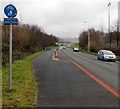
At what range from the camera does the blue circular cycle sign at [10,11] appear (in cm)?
645

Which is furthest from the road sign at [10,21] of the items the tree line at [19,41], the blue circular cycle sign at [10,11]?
the tree line at [19,41]

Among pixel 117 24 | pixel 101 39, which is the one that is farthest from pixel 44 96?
pixel 101 39

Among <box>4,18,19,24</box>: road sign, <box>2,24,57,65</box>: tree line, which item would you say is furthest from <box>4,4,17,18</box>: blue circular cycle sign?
<box>2,24,57,65</box>: tree line

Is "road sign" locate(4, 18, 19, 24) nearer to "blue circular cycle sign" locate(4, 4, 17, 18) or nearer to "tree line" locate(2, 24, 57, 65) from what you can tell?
"blue circular cycle sign" locate(4, 4, 17, 18)

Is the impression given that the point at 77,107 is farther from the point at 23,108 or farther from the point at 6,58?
the point at 6,58

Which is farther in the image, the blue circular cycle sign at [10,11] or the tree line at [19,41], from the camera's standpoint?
the tree line at [19,41]

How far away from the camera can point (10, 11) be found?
21.2ft

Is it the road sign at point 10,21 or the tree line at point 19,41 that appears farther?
the tree line at point 19,41

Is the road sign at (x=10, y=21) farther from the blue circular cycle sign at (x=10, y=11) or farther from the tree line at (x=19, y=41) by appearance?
the tree line at (x=19, y=41)

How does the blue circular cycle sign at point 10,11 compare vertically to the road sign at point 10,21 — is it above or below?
above

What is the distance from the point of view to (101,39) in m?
55.0

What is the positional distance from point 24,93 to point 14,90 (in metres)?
0.50

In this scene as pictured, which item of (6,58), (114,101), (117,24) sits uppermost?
(117,24)

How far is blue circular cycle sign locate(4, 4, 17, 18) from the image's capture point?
254 inches
